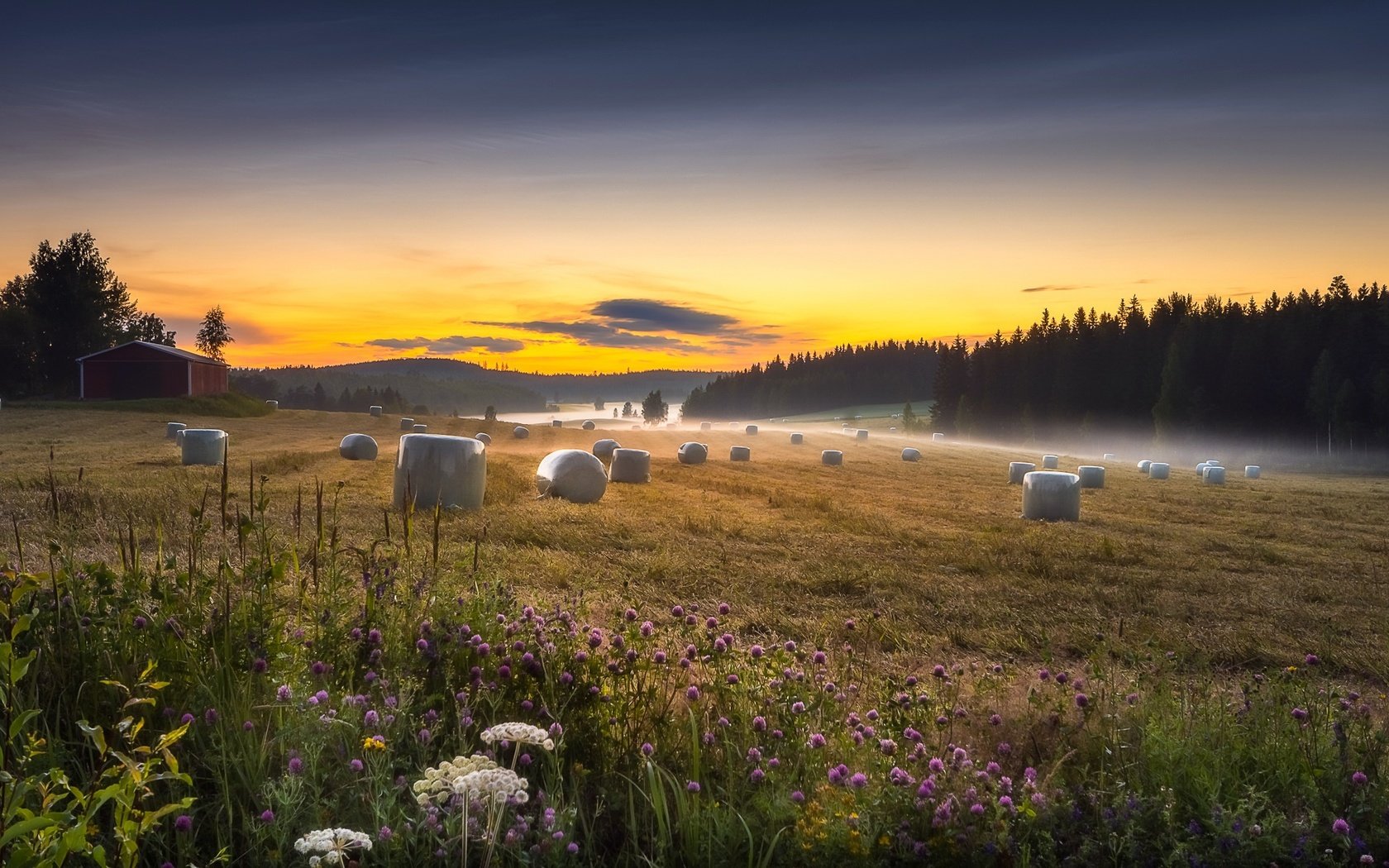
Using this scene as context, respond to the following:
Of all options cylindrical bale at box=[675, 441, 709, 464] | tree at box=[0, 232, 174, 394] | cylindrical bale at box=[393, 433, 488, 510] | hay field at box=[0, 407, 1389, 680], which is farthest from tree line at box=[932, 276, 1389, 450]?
tree at box=[0, 232, 174, 394]

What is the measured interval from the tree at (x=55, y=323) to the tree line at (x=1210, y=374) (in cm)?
8499

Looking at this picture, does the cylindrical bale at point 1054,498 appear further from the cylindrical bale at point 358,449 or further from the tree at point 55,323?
the tree at point 55,323

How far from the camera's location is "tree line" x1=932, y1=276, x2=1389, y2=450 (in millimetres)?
67375

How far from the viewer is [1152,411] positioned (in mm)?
75625

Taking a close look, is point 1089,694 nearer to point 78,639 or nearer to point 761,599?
point 761,599

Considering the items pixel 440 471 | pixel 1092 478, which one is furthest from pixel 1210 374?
pixel 440 471

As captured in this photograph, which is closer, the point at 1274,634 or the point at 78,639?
the point at 78,639

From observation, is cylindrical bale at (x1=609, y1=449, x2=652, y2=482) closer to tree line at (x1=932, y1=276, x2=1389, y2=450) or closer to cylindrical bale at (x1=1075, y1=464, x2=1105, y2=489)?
cylindrical bale at (x1=1075, y1=464, x2=1105, y2=489)

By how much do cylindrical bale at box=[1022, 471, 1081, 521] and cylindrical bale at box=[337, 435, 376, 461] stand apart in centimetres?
2082

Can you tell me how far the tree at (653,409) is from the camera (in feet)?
469

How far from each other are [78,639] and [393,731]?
205 centimetres

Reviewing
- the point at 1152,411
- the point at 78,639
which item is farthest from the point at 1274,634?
the point at 1152,411

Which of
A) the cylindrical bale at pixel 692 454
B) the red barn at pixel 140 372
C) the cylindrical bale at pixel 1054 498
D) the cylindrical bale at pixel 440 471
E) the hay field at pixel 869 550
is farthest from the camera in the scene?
the red barn at pixel 140 372

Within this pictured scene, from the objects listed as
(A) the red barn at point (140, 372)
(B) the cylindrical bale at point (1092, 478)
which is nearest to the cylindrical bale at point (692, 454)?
(B) the cylindrical bale at point (1092, 478)
